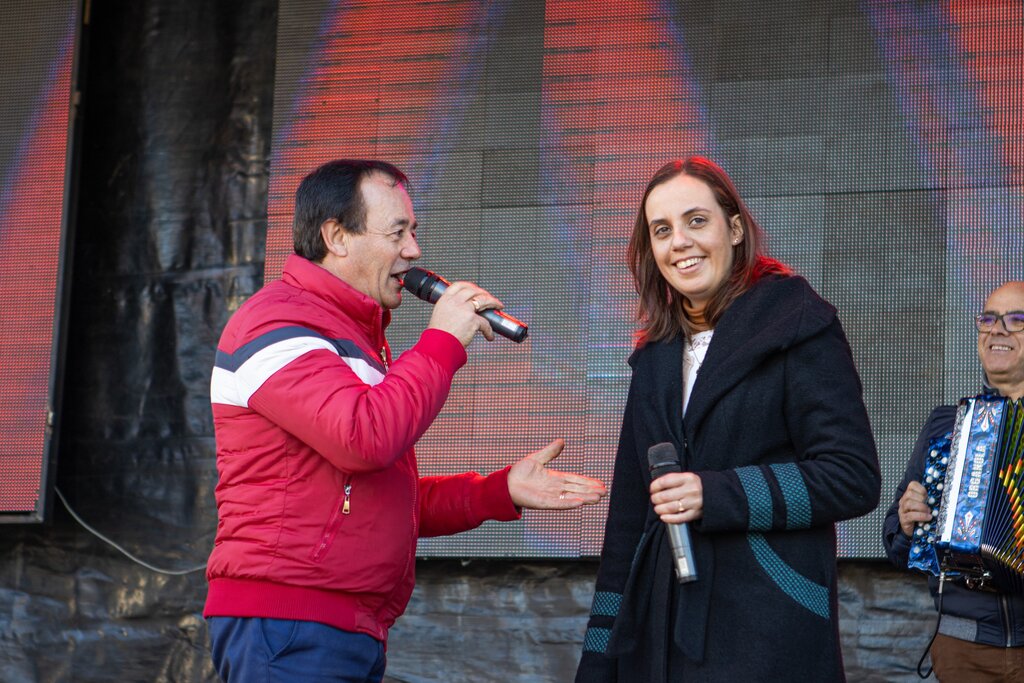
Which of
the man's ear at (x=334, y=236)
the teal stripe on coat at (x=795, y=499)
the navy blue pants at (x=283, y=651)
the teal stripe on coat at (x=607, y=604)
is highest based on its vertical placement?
the man's ear at (x=334, y=236)

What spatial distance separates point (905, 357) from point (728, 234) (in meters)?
1.88

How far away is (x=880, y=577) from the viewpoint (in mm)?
4039

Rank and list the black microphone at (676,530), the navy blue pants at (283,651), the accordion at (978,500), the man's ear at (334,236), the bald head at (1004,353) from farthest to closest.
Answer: the bald head at (1004,353), the accordion at (978,500), the man's ear at (334,236), the navy blue pants at (283,651), the black microphone at (676,530)

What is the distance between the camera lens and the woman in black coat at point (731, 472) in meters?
2.08

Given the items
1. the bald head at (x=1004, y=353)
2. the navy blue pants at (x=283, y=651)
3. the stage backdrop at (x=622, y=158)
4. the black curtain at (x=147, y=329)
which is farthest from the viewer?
the black curtain at (x=147, y=329)

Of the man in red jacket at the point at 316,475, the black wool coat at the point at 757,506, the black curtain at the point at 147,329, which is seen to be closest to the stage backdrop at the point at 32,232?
the black curtain at the point at 147,329

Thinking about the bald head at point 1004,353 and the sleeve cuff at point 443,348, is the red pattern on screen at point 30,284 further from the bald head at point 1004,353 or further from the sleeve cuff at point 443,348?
the bald head at point 1004,353

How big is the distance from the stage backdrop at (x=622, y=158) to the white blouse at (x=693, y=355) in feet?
5.97

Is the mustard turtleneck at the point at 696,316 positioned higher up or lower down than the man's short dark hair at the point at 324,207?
lower down

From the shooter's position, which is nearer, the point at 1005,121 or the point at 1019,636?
the point at 1019,636

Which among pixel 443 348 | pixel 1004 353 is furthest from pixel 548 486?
pixel 1004 353

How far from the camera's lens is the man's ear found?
105 inches

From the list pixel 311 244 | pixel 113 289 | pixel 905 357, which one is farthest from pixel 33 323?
pixel 905 357

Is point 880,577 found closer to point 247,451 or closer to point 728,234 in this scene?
point 728,234
